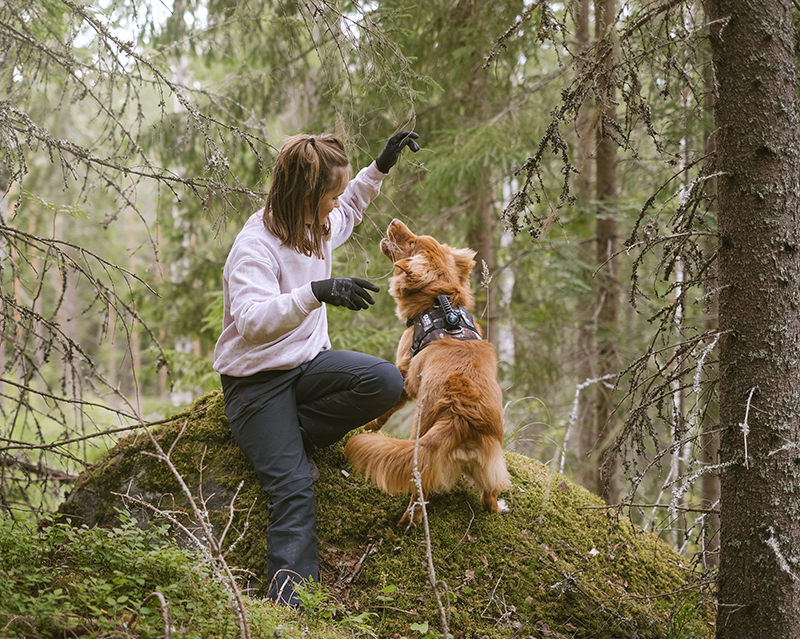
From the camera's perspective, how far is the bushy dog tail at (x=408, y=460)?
3.08 m

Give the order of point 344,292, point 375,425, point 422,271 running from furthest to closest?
point 375,425 → point 422,271 → point 344,292

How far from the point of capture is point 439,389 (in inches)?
129

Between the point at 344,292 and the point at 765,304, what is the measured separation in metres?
2.00

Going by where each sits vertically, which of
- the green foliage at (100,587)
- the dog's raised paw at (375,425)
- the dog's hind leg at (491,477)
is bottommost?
the green foliage at (100,587)

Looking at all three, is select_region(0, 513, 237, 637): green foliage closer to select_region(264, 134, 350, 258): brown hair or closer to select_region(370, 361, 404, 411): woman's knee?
select_region(370, 361, 404, 411): woman's knee

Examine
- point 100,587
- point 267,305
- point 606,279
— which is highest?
point 606,279

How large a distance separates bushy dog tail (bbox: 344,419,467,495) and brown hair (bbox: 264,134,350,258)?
1.27 metres

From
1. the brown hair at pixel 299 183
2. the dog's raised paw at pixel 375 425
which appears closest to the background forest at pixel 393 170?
the brown hair at pixel 299 183

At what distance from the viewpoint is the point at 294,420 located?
3314 mm

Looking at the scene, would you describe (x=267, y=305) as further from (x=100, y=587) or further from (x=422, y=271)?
(x=100, y=587)

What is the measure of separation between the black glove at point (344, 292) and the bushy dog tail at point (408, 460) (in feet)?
2.91

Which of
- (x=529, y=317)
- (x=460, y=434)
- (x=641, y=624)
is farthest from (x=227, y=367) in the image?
(x=529, y=317)

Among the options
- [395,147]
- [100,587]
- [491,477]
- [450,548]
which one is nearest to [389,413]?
[491,477]

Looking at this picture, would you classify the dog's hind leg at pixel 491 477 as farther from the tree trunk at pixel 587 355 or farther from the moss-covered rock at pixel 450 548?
the tree trunk at pixel 587 355
